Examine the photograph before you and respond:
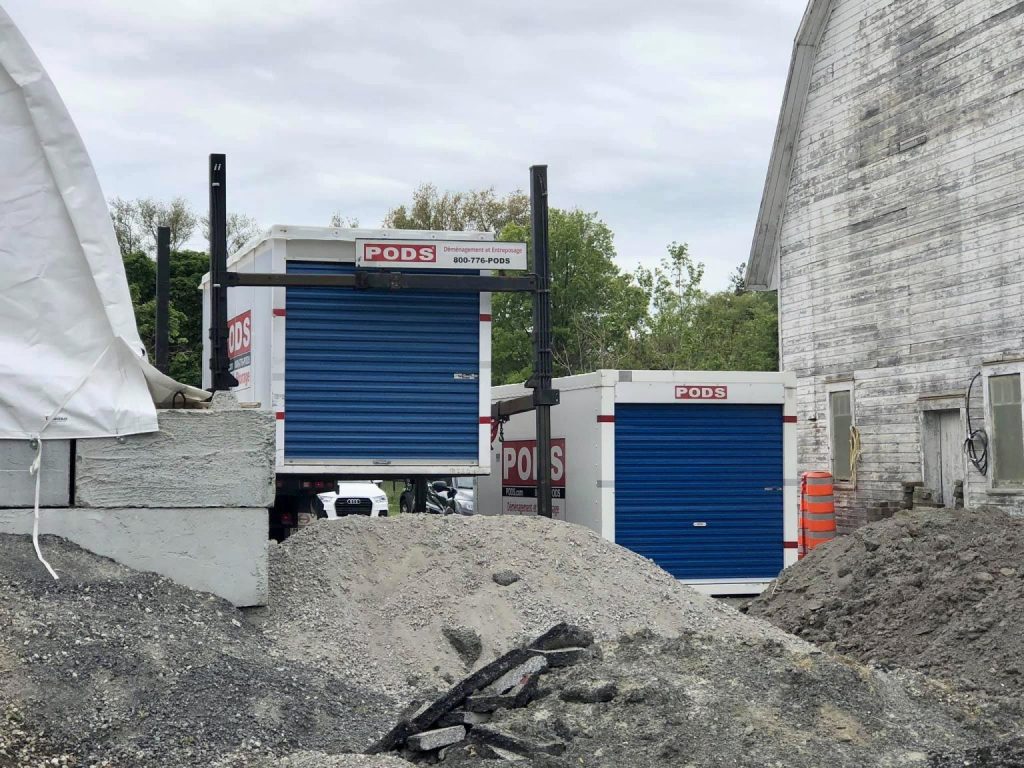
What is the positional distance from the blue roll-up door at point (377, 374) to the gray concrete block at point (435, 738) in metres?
5.26

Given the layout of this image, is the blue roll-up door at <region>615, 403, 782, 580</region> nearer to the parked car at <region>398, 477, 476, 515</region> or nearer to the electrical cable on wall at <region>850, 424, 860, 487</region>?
the electrical cable on wall at <region>850, 424, 860, 487</region>

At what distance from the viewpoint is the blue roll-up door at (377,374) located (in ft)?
38.7

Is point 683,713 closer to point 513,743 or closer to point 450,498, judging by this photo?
point 513,743

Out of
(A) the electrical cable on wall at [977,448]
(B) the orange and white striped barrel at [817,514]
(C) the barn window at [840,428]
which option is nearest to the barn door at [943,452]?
(A) the electrical cable on wall at [977,448]

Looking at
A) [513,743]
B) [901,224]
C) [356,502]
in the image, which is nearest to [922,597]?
[513,743]

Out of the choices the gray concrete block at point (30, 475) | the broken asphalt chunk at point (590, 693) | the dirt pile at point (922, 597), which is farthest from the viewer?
the dirt pile at point (922, 597)

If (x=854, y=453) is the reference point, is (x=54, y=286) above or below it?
above

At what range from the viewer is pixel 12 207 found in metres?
8.41

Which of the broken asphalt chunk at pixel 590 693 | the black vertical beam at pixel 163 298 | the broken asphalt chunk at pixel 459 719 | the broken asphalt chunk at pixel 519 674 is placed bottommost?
the broken asphalt chunk at pixel 459 719

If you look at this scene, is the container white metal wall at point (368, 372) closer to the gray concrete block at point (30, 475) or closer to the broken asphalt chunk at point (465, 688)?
the gray concrete block at point (30, 475)

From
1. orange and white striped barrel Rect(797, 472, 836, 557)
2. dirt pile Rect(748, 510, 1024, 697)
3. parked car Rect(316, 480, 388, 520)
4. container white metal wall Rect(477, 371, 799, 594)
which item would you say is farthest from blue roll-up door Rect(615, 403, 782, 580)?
parked car Rect(316, 480, 388, 520)

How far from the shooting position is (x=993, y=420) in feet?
58.8

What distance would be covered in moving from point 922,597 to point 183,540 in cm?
810

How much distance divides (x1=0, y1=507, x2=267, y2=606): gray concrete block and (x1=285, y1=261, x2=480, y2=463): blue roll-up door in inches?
135
